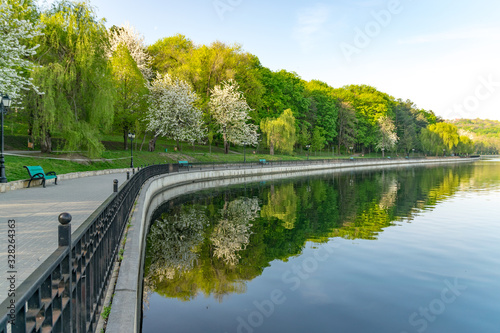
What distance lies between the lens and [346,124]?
94.8 meters

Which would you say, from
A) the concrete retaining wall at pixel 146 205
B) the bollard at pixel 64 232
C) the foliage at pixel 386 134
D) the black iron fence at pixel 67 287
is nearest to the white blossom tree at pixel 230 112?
the concrete retaining wall at pixel 146 205

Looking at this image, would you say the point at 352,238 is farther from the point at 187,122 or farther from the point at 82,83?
the point at 187,122

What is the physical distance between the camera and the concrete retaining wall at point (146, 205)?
558 centimetres

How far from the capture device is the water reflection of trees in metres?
10.8

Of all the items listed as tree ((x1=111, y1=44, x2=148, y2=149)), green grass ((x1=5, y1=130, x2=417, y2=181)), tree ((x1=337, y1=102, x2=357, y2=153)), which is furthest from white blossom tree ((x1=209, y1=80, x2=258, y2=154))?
tree ((x1=337, y1=102, x2=357, y2=153))

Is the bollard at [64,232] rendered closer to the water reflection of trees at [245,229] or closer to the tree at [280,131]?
the water reflection of trees at [245,229]

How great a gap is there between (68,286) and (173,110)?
44.9 metres

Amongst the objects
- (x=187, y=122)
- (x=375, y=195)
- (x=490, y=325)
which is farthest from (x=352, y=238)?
(x=187, y=122)

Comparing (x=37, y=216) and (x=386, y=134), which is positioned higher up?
(x=386, y=134)

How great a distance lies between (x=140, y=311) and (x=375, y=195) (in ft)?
87.3

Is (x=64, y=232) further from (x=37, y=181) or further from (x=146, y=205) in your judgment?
(x=37, y=181)

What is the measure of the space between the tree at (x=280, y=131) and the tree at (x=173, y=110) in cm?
1523

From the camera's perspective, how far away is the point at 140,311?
8.49m

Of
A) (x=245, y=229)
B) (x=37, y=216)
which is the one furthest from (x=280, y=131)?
(x=37, y=216)
